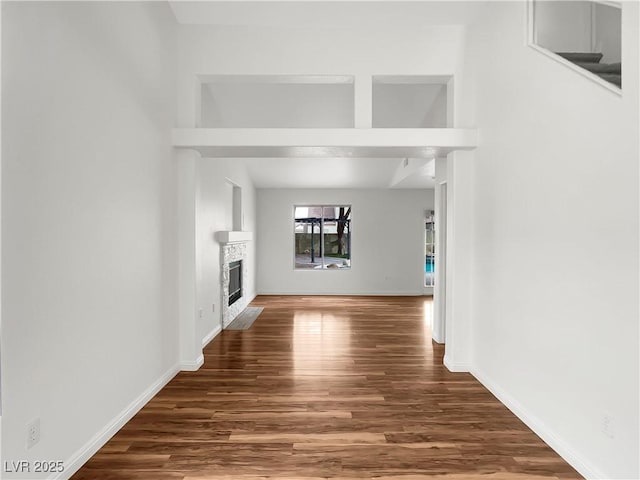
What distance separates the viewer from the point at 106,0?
2.58m

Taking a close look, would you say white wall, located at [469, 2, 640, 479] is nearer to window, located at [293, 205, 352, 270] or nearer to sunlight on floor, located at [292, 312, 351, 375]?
sunlight on floor, located at [292, 312, 351, 375]

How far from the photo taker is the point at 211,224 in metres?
5.16

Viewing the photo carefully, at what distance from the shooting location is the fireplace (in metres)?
6.47

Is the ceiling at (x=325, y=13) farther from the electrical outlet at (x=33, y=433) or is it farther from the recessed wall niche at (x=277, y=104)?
the electrical outlet at (x=33, y=433)

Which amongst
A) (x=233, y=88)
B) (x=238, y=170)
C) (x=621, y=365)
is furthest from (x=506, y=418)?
(x=238, y=170)

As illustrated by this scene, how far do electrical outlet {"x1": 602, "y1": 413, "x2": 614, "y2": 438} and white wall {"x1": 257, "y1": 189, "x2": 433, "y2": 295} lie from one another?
23.2 feet

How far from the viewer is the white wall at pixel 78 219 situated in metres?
1.78

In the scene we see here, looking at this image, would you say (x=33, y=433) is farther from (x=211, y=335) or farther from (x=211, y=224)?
(x=211, y=224)

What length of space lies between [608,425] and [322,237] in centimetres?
769

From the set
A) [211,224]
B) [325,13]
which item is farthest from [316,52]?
[211,224]

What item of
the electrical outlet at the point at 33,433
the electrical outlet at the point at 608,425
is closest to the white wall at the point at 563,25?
the electrical outlet at the point at 608,425

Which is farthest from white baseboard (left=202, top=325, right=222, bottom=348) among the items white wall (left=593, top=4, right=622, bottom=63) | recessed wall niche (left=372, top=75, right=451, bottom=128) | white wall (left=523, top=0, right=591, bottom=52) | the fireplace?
A: white wall (left=593, top=4, right=622, bottom=63)

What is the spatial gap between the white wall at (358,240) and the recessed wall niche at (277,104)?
10.4 ft

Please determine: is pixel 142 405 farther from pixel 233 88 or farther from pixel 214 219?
pixel 233 88
